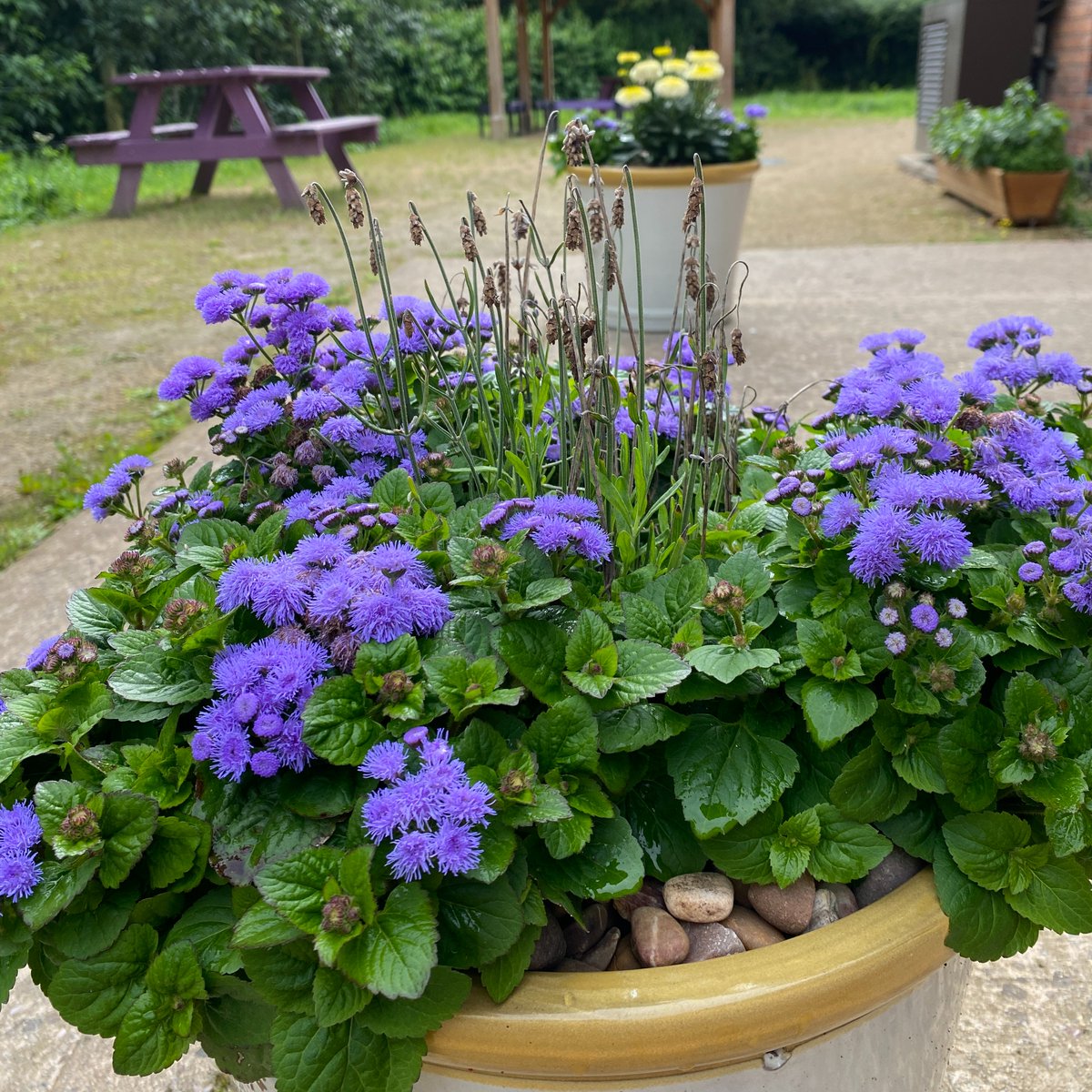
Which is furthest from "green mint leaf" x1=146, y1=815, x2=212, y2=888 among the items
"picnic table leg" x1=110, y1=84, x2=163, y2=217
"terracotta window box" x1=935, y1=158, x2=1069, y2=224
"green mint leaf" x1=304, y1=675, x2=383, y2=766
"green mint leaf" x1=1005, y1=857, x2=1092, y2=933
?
"picnic table leg" x1=110, y1=84, x2=163, y2=217

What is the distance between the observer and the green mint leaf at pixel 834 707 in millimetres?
899

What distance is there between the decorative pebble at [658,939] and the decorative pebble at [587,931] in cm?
3

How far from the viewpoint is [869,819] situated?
0.93 metres

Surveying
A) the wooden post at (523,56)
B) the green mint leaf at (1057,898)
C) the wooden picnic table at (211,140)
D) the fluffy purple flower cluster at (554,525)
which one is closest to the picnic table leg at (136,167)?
the wooden picnic table at (211,140)

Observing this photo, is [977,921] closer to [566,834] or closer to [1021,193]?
[566,834]

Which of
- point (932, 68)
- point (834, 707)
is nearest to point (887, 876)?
point (834, 707)

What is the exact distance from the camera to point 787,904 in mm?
921

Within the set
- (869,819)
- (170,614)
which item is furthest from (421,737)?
(869,819)

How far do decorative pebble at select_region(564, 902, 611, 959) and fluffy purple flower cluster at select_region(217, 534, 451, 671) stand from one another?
30cm

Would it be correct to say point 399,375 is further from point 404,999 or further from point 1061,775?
point 1061,775

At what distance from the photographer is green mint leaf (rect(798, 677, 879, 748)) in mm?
899

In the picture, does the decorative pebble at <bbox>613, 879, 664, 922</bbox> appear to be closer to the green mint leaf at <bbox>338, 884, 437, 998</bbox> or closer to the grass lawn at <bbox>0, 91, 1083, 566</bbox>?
the green mint leaf at <bbox>338, 884, 437, 998</bbox>

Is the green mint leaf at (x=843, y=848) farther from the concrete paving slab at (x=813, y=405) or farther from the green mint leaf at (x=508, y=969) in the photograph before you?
the concrete paving slab at (x=813, y=405)

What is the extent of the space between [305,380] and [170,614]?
0.51m
